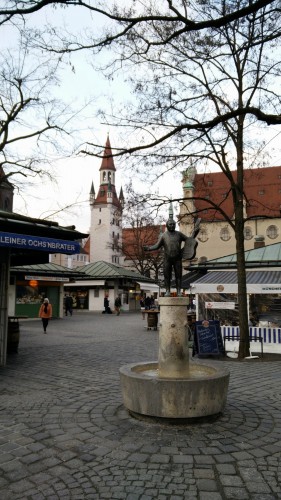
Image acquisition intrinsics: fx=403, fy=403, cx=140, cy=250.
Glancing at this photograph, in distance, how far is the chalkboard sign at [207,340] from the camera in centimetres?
1254

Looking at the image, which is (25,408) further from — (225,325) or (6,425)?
(225,325)

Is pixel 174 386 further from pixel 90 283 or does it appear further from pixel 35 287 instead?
pixel 90 283

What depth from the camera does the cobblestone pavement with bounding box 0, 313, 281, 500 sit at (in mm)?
→ 3779

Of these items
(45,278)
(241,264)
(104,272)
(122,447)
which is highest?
(104,272)

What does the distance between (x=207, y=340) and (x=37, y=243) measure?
6.27 metres

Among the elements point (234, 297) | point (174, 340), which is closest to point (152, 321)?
point (234, 297)

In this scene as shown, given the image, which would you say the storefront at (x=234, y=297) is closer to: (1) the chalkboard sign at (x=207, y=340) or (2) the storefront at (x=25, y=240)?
(1) the chalkboard sign at (x=207, y=340)

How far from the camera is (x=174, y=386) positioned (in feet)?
17.4

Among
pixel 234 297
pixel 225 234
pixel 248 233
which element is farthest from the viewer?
pixel 225 234

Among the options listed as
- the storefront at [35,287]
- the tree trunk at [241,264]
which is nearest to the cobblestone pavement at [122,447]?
the tree trunk at [241,264]

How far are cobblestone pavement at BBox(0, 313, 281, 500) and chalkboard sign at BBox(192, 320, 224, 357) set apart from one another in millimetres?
3995

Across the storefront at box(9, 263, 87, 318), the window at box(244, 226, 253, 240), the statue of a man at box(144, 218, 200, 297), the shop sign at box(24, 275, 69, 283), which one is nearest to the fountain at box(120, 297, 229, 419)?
the statue of a man at box(144, 218, 200, 297)

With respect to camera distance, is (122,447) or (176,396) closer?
(122,447)

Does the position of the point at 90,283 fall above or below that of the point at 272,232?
below
